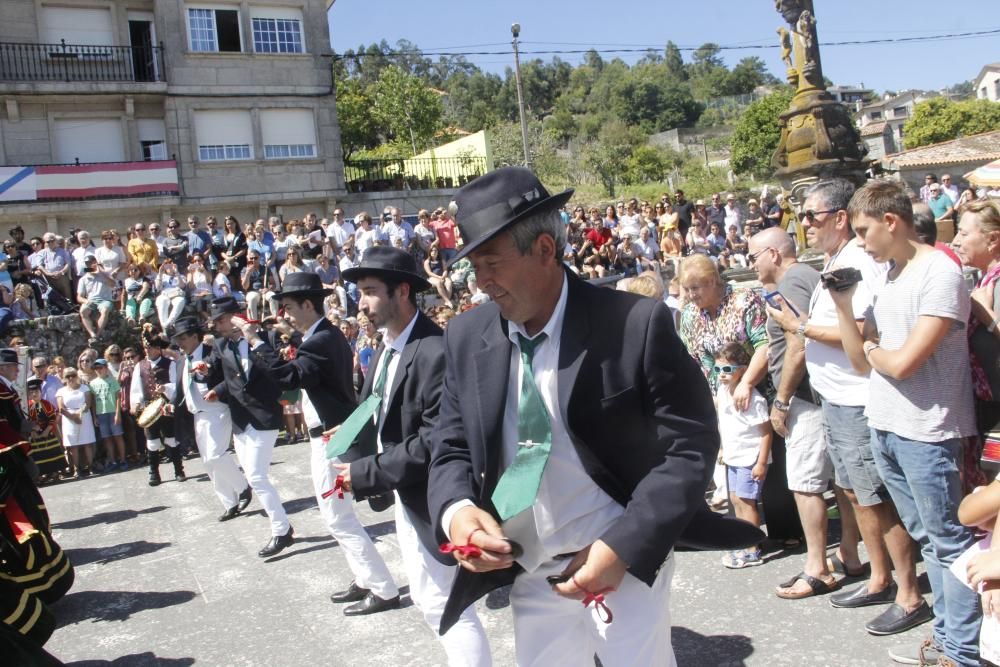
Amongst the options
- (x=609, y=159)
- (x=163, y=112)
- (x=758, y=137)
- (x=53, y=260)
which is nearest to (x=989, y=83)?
(x=758, y=137)

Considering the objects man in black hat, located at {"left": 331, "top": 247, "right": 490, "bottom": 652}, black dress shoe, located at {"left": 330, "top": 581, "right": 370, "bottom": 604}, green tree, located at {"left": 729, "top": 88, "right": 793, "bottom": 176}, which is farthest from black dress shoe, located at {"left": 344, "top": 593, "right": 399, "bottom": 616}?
green tree, located at {"left": 729, "top": 88, "right": 793, "bottom": 176}

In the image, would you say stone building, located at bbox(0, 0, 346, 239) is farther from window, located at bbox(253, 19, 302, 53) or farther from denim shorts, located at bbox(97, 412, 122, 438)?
denim shorts, located at bbox(97, 412, 122, 438)

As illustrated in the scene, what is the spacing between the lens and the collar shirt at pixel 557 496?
242 centimetres

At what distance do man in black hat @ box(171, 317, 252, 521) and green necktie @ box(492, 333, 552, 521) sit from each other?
637 centimetres

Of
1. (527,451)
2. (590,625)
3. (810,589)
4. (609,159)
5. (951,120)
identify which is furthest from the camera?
(951,120)

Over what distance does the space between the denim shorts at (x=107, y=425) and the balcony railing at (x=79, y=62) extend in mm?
17577

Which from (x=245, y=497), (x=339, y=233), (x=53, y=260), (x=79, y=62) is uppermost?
(x=79, y=62)

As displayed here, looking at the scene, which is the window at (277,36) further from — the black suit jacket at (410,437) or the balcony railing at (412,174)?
the black suit jacket at (410,437)

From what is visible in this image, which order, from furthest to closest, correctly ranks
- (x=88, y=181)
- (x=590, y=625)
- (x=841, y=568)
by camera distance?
(x=88, y=181)
(x=841, y=568)
(x=590, y=625)

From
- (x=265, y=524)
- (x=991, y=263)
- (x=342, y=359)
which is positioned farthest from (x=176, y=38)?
(x=991, y=263)

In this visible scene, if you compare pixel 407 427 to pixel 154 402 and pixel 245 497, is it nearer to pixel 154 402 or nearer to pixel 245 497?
pixel 245 497

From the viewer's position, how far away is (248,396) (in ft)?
22.5

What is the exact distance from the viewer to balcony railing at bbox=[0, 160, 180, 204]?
79.5 ft

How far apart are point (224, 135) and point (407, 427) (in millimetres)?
26133
